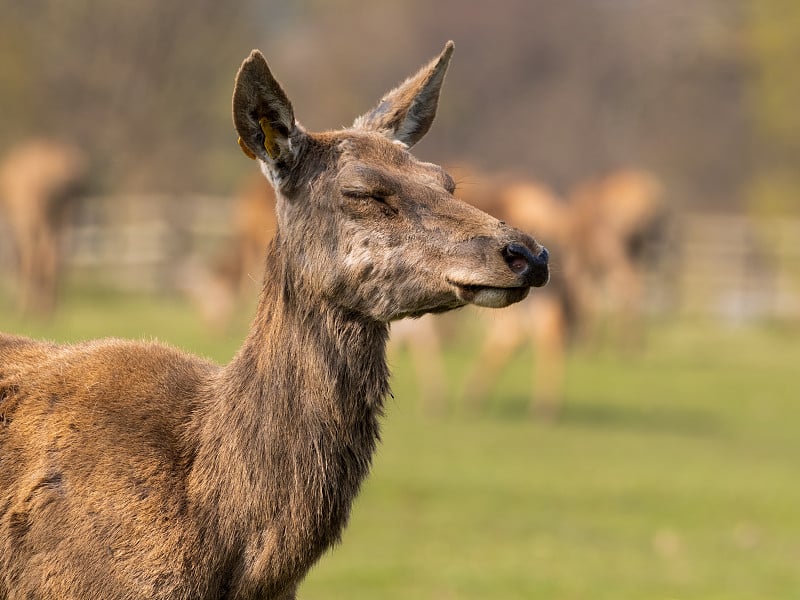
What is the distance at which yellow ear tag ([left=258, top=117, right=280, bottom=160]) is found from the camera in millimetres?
5240

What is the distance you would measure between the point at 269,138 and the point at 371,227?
1.72 ft

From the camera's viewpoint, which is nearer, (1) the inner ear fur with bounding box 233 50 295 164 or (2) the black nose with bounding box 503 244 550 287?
(2) the black nose with bounding box 503 244 550 287

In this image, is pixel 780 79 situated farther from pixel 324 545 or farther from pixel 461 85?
pixel 324 545

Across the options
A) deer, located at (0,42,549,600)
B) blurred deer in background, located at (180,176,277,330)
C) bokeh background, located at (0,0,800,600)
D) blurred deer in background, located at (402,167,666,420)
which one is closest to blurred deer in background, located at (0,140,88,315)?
bokeh background, located at (0,0,800,600)

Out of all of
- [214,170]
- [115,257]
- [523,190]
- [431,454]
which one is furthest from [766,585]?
[214,170]

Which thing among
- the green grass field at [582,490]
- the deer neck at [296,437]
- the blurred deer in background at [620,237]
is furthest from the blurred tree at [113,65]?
the deer neck at [296,437]

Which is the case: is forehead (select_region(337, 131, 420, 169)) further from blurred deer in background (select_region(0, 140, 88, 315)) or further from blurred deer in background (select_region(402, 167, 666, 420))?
blurred deer in background (select_region(0, 140, 88, 315))

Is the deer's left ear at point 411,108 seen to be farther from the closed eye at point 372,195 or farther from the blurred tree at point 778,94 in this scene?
the blurred tree at point 778,94

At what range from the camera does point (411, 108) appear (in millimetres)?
6059

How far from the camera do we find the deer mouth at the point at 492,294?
15.9 ft

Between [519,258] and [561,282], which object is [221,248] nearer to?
[561,282]

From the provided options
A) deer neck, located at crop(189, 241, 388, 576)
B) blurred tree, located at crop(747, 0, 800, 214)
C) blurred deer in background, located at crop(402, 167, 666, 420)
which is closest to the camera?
deer neck, located at crop(189, 241, 388, 576)

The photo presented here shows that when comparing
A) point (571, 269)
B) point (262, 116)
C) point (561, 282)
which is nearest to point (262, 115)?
point (262, 116)

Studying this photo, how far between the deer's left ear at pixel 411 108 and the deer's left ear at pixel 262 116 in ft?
2.39
